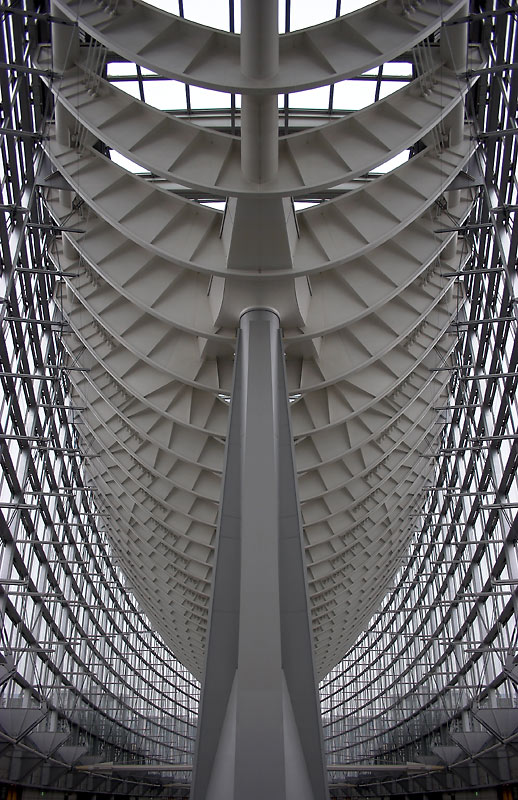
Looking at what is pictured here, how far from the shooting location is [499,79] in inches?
713

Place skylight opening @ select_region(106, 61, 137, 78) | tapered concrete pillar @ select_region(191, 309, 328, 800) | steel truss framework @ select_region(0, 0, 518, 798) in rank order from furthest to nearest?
steel truss framework @ select_region(0, 0, 518, 798) → skylight opening @ select_region(106, 61, 137, 78) → tapered concrete pillar @ select_region(191, 309, 328, 800)

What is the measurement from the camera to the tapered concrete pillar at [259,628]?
33.5ft

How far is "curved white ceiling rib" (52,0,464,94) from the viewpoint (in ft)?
35.4

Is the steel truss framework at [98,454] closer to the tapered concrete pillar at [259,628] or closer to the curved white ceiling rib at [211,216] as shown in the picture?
the curved white ceiling rib at [211,216]

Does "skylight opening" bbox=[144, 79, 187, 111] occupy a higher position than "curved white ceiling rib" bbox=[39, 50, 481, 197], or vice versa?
"skylight opening" bbox=[144, 79, 187, 111]

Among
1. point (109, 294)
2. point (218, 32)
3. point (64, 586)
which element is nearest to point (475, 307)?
point (109, 294)

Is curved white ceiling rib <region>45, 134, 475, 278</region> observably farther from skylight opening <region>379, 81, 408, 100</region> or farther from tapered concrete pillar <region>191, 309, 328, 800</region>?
tapered concrete pillar <region>191, 309, 328, 800</region>

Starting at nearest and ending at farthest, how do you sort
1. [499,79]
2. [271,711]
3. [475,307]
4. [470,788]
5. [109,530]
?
[271,711] < [499,79] < [475,307] < [470,788] < [109,530]

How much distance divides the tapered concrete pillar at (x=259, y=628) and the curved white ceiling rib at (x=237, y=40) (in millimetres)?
4892

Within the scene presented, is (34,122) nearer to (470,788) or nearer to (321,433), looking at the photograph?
(321,433)

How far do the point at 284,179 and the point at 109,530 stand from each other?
35928 millimetres

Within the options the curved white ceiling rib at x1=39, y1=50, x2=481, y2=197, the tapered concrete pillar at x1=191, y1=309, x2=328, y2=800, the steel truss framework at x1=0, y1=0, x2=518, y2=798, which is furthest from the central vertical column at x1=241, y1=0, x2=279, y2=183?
the tapered concrete pillar at x1=191, y1=309, x2=328, y2=800

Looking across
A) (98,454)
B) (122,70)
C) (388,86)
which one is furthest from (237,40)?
(98,454)

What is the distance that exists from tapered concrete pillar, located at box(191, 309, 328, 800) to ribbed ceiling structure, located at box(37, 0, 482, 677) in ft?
9.03
